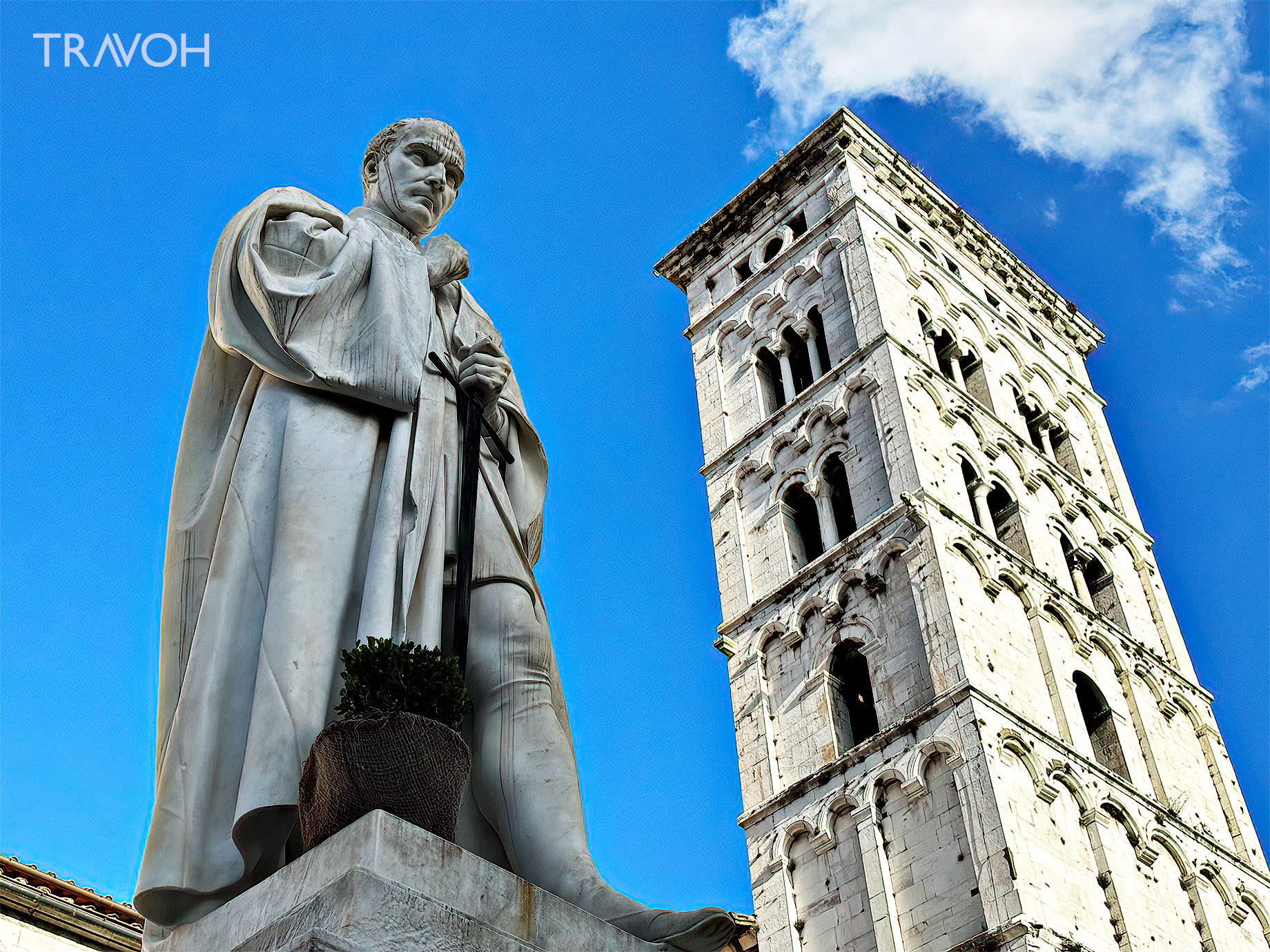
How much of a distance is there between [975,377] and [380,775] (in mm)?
25715

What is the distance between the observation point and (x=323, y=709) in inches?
120

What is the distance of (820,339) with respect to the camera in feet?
87.6

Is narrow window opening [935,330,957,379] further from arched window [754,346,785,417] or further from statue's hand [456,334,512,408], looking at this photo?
statue's hand [456,334,512,408]

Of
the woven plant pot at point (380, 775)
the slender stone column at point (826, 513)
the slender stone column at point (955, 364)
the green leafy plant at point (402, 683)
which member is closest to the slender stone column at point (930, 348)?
the slender stone column at point (955, 364)

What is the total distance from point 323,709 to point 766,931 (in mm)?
17878

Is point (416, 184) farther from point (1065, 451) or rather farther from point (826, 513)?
→ point (1065, 451)

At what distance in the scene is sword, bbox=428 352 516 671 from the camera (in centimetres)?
329

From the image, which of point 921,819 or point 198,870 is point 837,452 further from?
point 198,870

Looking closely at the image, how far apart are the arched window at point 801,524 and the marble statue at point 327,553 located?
2022 cm

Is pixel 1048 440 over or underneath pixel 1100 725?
over

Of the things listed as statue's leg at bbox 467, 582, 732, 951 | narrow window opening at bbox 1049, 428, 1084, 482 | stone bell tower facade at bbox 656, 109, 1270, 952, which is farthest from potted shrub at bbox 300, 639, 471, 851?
narrow window opening at bbox 1049, 428, 1084, 482

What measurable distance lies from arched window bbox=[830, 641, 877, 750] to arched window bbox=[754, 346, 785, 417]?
20.0 ft

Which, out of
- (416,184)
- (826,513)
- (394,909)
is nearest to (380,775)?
(394,909)

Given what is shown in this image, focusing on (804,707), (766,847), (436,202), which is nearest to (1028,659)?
(804,707)
